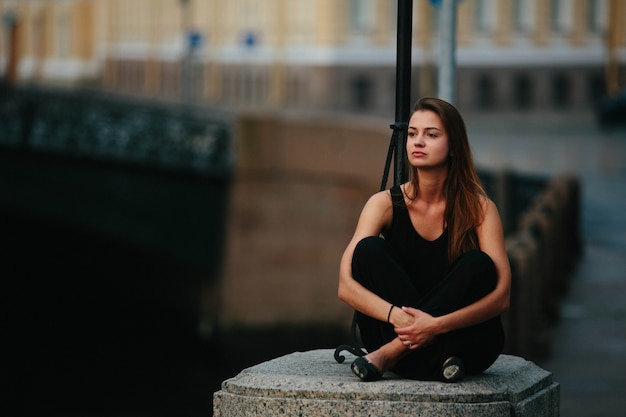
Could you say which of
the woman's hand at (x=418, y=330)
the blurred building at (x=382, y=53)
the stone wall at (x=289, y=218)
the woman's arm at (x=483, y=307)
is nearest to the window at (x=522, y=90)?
the blurred building at (x=382, y=53)

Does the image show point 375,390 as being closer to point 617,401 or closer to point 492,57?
point 617,401

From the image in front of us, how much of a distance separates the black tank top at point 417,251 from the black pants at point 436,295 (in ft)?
0.13

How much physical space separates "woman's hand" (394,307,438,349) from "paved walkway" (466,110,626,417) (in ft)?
16.5

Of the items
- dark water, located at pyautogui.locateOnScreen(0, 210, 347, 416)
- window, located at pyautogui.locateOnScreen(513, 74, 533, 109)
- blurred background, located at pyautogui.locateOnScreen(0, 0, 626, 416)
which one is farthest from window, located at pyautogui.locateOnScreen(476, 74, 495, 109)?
dark water, located at pyautogui.locateOnScreen(0, 210, 347, 416)

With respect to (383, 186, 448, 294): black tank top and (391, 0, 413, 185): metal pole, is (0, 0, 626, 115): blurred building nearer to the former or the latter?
(391, 0, 413, 185): metal pole

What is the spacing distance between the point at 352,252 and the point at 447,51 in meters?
8.79

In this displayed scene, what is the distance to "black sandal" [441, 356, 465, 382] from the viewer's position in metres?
5.53

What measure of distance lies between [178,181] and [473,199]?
21459mm

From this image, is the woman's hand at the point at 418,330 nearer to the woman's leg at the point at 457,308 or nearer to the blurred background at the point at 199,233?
the woman's leg at the point at 457,308

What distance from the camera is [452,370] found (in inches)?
218

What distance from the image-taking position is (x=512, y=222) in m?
19.2

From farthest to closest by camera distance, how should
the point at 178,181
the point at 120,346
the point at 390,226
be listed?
the point at 120,346, the point at 178,181, the point at 390,226

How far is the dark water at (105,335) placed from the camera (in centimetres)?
2577

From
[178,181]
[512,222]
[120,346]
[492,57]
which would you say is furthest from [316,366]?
[492,57]
